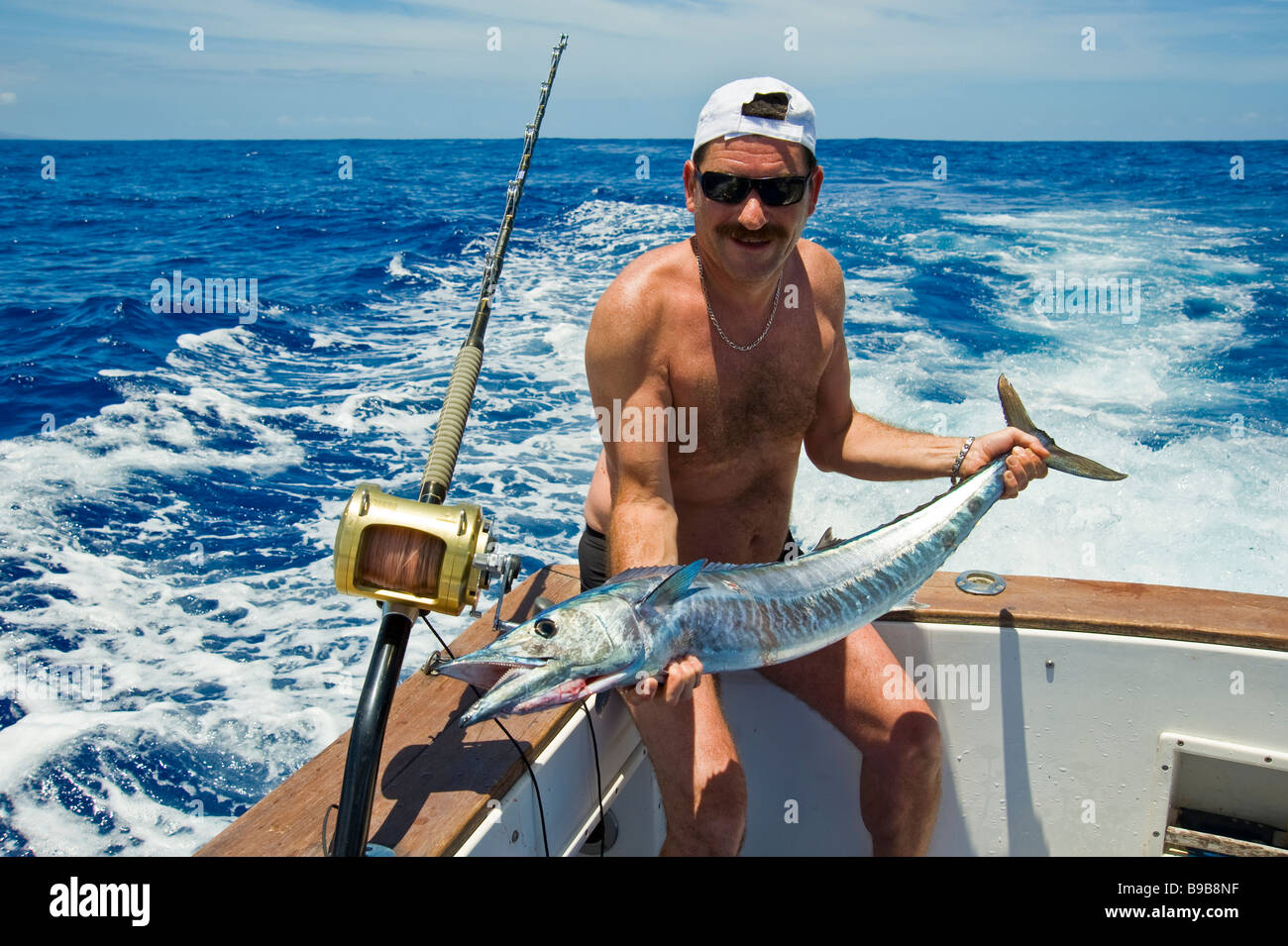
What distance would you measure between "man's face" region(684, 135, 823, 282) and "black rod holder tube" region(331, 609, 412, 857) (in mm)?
1278

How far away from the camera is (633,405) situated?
7.63ft

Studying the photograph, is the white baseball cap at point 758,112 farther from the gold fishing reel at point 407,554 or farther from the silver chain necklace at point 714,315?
the gold fishing reel at point 407,554

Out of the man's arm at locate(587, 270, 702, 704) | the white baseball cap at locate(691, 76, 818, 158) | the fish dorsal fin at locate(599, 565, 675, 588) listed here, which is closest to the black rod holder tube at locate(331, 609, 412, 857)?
the fish dorsal fin at locate(599, 565, 675, 588)

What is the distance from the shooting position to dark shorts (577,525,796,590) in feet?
8.26

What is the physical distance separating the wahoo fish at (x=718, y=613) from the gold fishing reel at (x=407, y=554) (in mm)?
156

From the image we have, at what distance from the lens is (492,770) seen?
184 cm

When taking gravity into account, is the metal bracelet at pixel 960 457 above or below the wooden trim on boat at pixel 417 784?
above

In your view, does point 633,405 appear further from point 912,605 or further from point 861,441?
point 912,605

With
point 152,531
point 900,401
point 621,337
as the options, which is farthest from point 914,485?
point 152,531

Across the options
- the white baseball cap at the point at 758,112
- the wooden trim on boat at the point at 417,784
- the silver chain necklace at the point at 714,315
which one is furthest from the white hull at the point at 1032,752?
the white baseball cap at the point at 758,112

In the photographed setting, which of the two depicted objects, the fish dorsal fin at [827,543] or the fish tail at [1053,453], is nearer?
the fish dorsal fin at [827,543]

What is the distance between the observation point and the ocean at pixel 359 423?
376 centimetres

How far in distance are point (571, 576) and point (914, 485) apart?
425cm
